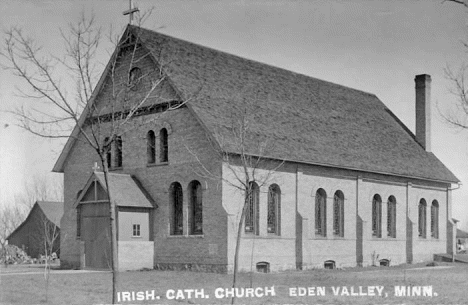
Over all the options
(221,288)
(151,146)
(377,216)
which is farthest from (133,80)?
(377,216)

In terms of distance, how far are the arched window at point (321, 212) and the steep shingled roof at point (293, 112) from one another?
5.86 feet

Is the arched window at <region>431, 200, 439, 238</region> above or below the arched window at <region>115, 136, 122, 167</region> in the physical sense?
below

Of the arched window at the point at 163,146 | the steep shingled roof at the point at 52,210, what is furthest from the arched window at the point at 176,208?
the steep shingled roof at the point at 52,210

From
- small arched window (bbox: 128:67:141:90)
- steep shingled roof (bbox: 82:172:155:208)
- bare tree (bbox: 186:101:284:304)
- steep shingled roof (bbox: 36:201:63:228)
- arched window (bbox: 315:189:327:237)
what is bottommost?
steep shingled roof (bbox: 36:201:63:228)

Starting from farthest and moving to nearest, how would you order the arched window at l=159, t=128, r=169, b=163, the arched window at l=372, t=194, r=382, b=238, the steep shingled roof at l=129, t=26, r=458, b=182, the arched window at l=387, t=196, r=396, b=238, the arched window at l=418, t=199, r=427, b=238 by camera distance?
the arched window at l=418, t=199, r=427, b=238 → the arched window at l=387, t=196, r=396, b=238 → the arched window at l=372, t=194, r=382, b=238 → the arched window at l=159, t=128, r=169, b=163 → the steep shingled roof at l=129, t=26, r=458, b=182

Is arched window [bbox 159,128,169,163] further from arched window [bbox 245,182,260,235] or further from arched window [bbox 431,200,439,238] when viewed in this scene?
arched window [bbox 431,200,439,238]

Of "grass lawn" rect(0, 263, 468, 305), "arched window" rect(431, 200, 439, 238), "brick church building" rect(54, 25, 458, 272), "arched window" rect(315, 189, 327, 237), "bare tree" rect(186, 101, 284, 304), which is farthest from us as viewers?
"arched window" rect(431, 200, 439, 238)

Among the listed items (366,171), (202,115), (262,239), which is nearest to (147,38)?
(202,115)

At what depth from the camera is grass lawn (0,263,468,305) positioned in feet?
65.4

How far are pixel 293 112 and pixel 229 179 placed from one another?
8.25 m

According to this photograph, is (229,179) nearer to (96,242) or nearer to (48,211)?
(96,242)

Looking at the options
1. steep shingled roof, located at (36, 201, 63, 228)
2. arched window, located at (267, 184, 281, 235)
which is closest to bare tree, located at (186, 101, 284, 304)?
arched window, located at (267, 184, 281, 235)

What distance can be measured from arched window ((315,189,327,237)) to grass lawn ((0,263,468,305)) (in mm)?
5510

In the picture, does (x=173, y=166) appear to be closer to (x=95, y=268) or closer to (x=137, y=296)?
(x=95, y=268)
